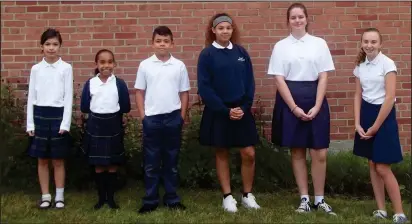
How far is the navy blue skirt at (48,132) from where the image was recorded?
181 inches

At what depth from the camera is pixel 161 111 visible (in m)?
4.46

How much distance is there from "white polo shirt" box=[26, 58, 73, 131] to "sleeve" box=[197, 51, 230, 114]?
119 centimetres

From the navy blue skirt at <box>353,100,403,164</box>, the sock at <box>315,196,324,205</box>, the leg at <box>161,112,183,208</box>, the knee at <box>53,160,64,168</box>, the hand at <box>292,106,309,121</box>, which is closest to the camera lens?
the navy blue skirt at <box>353,100,403,164</box>

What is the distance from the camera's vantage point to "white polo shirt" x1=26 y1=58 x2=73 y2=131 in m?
4.58

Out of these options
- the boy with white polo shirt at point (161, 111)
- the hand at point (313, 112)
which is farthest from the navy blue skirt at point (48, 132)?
the hand at point (313, 112)

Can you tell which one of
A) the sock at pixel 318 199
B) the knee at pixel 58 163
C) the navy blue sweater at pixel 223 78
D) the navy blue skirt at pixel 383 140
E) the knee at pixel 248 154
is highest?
the navy blue sweater at pixel 223 78

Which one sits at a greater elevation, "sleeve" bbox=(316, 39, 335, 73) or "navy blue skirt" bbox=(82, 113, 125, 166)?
"sleeve" bbox=(316, 39, 335, 73)

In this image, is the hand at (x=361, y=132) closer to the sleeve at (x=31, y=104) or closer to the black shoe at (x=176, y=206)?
the black shoe at (x=176, y=206)

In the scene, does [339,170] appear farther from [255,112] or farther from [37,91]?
[37,91]

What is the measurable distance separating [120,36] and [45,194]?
1.98m

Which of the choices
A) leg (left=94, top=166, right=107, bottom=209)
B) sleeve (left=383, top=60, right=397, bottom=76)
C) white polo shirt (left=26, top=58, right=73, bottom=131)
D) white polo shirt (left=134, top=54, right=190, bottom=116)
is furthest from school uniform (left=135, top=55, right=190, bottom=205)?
sleeve (left=383, top=60, right=397, bottom=76)

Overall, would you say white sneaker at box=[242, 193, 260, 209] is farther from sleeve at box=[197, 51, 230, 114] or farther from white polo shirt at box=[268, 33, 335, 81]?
white polo shirt at box=[268, 33, 335, 81]

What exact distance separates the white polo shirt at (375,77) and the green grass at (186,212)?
3.42 feet

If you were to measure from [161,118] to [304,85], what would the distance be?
50.2 inches
